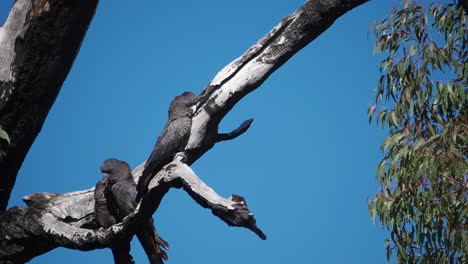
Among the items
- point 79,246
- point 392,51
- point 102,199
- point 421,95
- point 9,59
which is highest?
point 392,51

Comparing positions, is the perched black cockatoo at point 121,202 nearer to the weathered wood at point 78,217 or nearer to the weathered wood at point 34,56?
the weathered wood at point 78,217

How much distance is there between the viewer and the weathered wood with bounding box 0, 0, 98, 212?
8.43 ft

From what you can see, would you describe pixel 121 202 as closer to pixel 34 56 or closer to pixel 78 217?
pixel 78 217

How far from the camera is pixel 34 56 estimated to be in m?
2.65

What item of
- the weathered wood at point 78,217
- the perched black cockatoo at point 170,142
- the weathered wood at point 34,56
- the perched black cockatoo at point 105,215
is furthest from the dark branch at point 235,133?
the weathered wood at point 34,56

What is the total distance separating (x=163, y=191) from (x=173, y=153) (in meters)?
0.76

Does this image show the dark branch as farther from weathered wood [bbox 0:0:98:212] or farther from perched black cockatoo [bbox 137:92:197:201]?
weathered wood [bbox 0:0:98:212]

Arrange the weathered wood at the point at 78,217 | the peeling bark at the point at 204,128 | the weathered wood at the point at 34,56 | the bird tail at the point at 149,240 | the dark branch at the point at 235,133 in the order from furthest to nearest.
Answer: the dark branch at the point at 235,133, the bird tail at the point at 149,240, the peeling bark at the point at 204,128, the weathered wood at the point at 34,56, the weathered wood at the point at 78,217

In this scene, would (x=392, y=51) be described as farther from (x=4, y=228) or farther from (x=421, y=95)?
(x=4, y=228)

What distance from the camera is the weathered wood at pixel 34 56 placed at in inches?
101

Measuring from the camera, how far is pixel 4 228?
298cm

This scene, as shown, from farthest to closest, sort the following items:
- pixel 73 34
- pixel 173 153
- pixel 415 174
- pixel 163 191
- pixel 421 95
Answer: pixel 421 95 → pixel 415 174 → pixel 173 153 → pixel 73 34 → pixel 163 191

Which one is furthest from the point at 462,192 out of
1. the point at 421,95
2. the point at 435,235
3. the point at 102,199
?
the point at 102,199

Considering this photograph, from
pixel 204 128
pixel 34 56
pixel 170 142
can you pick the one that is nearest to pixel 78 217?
pixel 170 142
